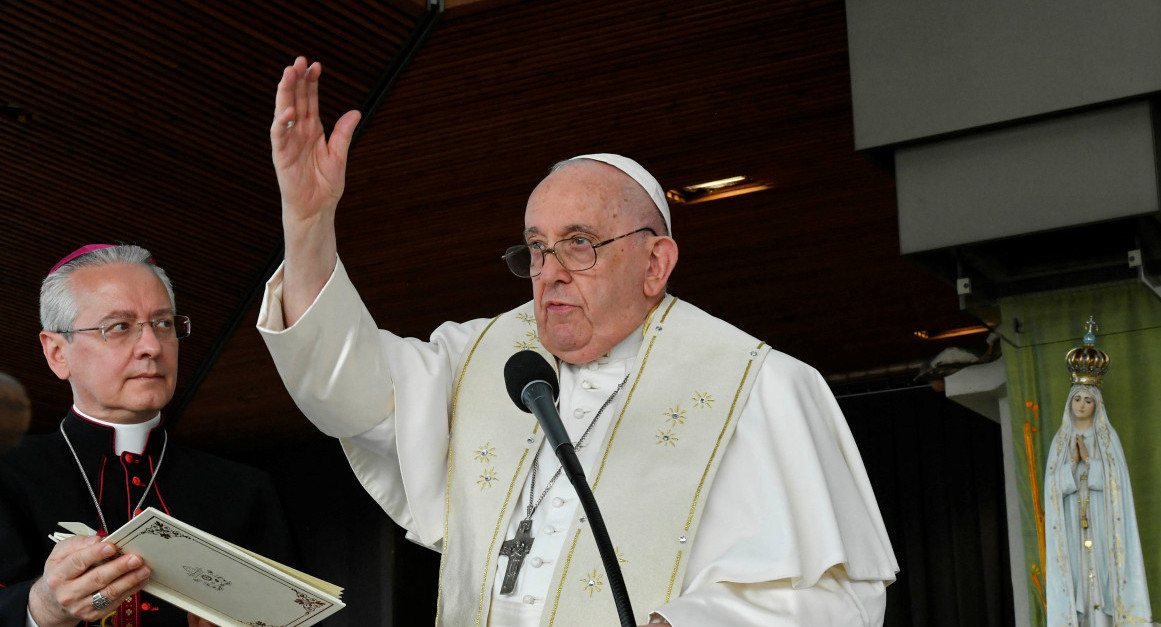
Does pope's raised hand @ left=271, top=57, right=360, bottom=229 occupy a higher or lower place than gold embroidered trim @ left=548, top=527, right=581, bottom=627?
higher

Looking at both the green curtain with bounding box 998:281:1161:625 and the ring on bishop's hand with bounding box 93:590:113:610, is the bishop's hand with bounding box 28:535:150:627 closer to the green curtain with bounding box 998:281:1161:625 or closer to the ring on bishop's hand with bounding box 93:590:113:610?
the ring on bishop's hand with bounding box 93:590:113:610

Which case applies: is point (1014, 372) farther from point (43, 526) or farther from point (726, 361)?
point (43, 526)

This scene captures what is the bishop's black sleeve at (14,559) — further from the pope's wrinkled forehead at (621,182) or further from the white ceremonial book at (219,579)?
the pope's wrinkled forehead at (621,182)

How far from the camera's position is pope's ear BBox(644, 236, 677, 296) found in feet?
9.79

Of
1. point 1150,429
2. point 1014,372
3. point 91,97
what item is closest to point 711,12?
point 1014,372

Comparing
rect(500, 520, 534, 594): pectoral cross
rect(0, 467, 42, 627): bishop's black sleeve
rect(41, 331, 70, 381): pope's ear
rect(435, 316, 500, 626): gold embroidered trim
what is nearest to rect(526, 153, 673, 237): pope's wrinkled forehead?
rect(435, 316, 500, 626): gold embroidered trim

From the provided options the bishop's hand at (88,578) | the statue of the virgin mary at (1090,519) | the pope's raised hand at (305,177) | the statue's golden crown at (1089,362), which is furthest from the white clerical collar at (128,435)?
the statue's golden crown at (1089,362)

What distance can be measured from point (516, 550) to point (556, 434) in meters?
0.60

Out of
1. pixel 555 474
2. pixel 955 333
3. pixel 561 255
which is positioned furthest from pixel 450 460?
pixel 955 333

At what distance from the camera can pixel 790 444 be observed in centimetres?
271

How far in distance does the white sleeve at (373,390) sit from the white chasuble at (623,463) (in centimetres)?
6

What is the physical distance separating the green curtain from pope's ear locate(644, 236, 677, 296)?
3139 millimetres

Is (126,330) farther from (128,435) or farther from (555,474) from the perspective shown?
(555,474)

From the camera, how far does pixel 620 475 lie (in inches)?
108
